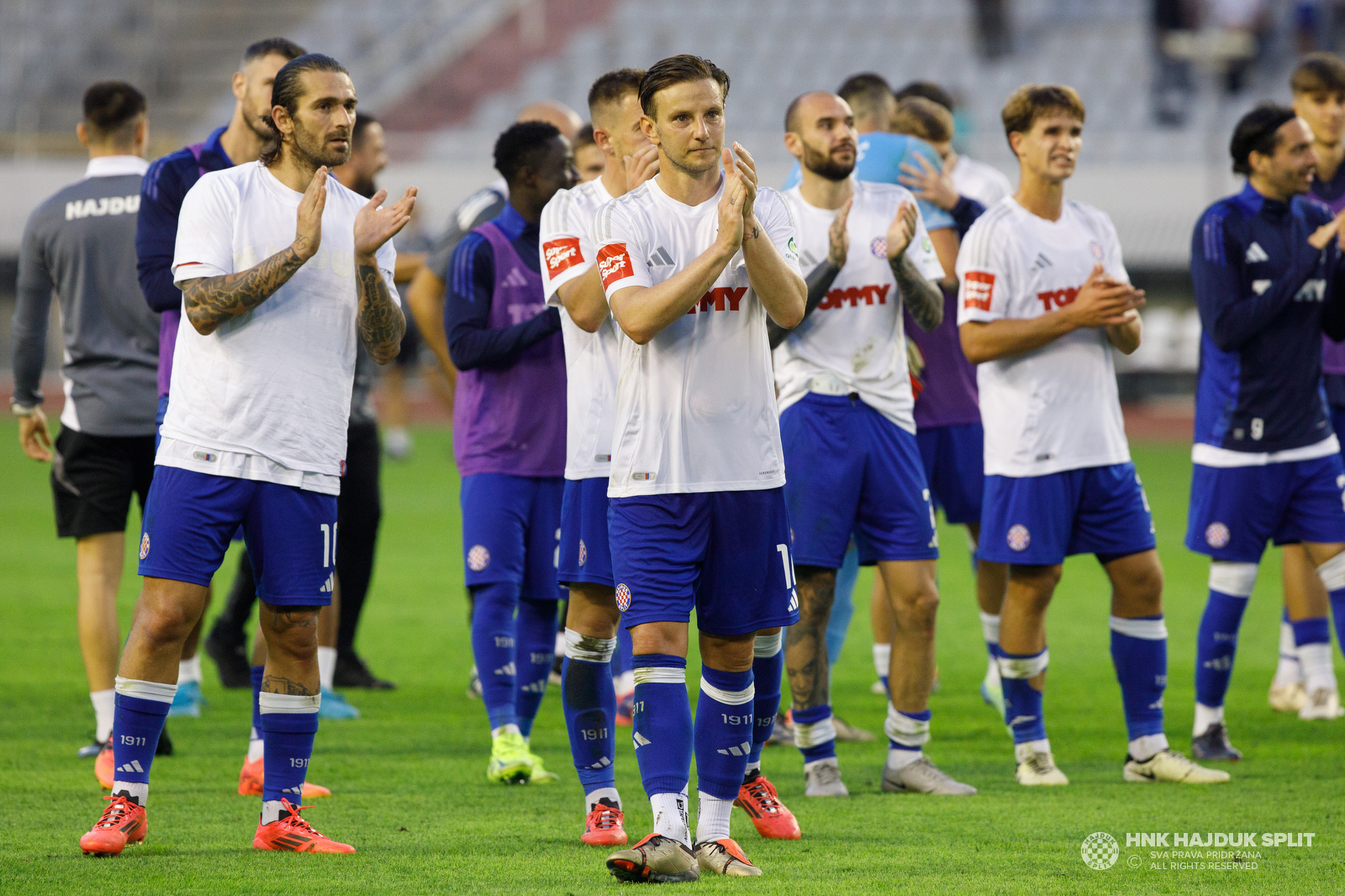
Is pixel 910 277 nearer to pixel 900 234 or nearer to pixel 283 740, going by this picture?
pixel 900 234

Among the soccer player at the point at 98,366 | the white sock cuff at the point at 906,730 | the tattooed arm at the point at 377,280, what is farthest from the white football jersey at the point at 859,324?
the soccer player at the point at 98,366

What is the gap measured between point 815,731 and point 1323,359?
3.24 m

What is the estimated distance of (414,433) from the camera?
75.9 feet

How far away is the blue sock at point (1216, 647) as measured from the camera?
601 cm

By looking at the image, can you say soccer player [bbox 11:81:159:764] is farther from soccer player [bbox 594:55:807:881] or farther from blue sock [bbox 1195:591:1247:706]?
blue sock [bbox 1195:591:1247:706]

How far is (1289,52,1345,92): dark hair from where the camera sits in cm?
682

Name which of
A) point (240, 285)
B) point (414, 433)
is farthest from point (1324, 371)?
point (414, 433)

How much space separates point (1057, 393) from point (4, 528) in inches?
413

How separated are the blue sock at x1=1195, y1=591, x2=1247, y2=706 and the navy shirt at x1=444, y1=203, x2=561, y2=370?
277 centimetres

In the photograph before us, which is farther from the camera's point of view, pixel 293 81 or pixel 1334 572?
pixel 1334 572

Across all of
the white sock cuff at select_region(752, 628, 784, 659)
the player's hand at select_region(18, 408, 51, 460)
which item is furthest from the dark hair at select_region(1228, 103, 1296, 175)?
the player's hand at select_region(18, 408, 51, 460)

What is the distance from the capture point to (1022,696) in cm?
568

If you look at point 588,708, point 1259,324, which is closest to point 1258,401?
point 1259,324

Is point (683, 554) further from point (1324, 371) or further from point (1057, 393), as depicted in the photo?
point (1324, 371)
